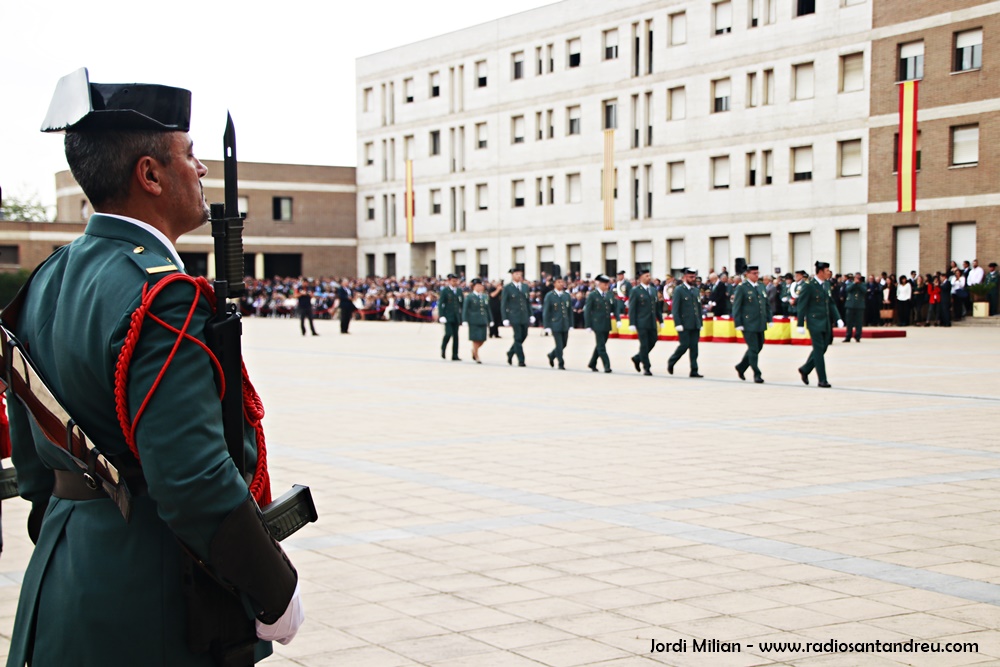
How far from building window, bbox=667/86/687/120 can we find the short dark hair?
155ft

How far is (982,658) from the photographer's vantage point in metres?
4.63

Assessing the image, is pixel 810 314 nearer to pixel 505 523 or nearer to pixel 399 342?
pixel 505 523

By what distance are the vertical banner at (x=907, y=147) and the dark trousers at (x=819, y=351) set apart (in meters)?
23.6

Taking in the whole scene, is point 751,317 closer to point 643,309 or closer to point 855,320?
point 643,309

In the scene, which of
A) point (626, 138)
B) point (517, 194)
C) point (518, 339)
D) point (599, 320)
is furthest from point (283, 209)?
point (599, 320)

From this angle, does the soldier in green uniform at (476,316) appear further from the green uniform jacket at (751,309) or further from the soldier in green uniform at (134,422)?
the soldier in green uniform at (134,422)

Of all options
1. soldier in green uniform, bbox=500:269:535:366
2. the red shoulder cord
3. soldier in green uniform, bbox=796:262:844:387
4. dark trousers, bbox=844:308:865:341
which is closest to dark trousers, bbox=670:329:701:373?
soldier in green uniform, bbox=796:262:844:387

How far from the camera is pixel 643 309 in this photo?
67.4ft

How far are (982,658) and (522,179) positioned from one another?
52.8 m

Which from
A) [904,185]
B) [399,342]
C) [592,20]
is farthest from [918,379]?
[592,20]

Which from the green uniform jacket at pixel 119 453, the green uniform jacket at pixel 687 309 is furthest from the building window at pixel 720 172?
the green uniform jacket at pixel 119 453

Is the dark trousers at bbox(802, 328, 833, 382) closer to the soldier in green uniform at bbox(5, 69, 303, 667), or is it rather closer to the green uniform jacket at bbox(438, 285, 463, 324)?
the green uniform jacket at bbox(438, 285, 463, 324)

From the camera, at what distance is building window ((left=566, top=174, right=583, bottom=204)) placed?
5359cm

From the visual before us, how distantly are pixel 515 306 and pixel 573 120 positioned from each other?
32356 millimetres
